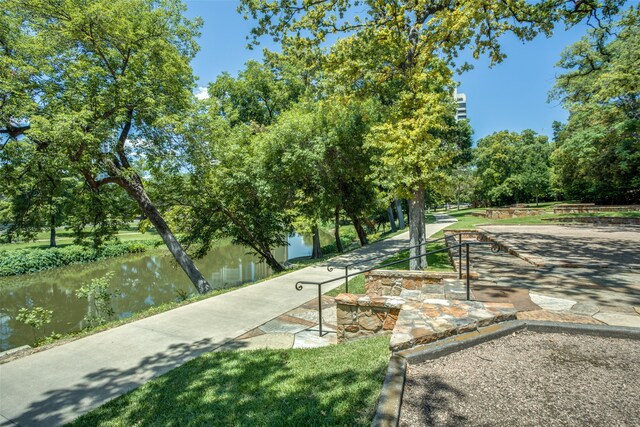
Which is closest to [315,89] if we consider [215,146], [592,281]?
[215,146]

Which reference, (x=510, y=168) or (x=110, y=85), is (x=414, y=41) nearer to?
(x=110, y=85)

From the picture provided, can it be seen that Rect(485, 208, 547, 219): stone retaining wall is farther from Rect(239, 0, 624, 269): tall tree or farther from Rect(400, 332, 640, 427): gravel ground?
Rect(400, 332, 640, 427): gravel ground

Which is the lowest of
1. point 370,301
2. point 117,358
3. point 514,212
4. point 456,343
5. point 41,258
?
point 41,258

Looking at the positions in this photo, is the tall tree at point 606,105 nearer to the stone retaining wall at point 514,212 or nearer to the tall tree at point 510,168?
the stone retaining wall at point 514,212

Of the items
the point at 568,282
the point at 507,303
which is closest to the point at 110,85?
the point at 507,303

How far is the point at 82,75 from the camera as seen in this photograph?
→ 8633 millimetres

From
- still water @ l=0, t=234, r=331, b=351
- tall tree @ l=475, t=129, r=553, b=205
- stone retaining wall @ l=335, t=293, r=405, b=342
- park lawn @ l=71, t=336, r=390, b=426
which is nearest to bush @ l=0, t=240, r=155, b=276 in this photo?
still water @ l=0, t=234, r=331, b=351

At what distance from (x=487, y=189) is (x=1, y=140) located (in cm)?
4129

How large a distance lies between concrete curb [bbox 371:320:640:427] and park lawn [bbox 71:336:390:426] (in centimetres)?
12

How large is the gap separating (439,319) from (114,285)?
16961 millimetres

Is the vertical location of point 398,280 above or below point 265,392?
above

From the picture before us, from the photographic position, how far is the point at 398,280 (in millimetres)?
6461

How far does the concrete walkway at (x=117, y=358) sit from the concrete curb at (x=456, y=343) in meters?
2.90

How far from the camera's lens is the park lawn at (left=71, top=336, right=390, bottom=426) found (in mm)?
2438
